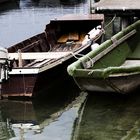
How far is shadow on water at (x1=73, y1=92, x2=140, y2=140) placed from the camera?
1011 centimetres

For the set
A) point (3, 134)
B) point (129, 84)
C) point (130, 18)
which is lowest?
point (3, 134)

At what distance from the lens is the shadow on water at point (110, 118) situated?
33.2 feet

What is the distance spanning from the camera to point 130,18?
1620 centimetres

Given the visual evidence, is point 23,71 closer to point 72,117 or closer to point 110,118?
point 72,117

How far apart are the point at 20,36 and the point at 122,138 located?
15.0 meters

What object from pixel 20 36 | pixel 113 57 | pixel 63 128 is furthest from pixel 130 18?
pixel 20 36

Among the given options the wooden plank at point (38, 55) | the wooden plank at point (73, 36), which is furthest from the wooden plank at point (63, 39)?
the wooden plank at point (38, 55)

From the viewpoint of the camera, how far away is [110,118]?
1111cm

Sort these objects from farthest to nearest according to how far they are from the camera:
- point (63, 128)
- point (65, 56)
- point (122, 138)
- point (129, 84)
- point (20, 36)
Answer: point (20, 36), point (65, 56), point (129, 84), point (63, 128), point (122, 138)

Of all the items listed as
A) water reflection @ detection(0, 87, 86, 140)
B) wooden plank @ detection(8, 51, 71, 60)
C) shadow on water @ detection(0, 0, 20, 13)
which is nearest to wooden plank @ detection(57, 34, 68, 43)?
wooden plank @ detection(8, 51, 71, 60)

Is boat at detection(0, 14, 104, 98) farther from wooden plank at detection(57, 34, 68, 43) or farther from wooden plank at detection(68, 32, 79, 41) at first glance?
wooden plank at detection(68, 32, 79, 41)

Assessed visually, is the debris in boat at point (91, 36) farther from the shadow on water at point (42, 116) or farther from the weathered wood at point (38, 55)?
the shadow on water at point (42, 116)

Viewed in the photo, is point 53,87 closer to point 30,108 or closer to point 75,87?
point 75,87

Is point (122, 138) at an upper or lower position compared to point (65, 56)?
lower
